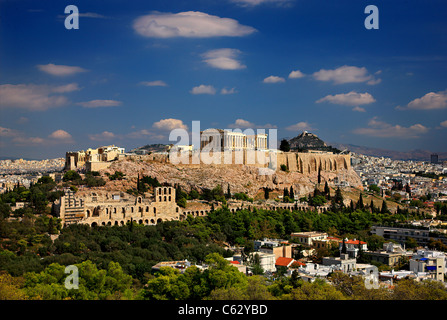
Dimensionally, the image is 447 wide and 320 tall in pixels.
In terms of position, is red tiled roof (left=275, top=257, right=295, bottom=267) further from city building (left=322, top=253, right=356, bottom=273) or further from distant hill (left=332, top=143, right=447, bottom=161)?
distant hill (left=332, top=143, right=447, bottom=161)

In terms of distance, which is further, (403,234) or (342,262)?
(403,234)

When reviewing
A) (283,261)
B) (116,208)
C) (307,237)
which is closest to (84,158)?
(116,208)

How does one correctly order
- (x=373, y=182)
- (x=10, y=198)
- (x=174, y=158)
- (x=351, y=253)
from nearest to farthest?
(x=351, y=253) → (x=10, y=198) → (x=174, y=158) → (x=373, y=182)

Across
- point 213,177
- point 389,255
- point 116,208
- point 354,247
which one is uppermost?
point 213,177

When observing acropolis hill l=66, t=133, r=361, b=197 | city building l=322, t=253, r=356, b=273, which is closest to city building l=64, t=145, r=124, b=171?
acropolis hill l=66, t=133, r=361, b=197

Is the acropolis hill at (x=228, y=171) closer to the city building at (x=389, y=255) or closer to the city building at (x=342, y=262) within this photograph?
the city building at (x=389, y=255)

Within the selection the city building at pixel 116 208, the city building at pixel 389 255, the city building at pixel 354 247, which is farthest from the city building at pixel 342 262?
the city building at pixel 116 208

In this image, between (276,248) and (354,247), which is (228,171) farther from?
(276,248)
